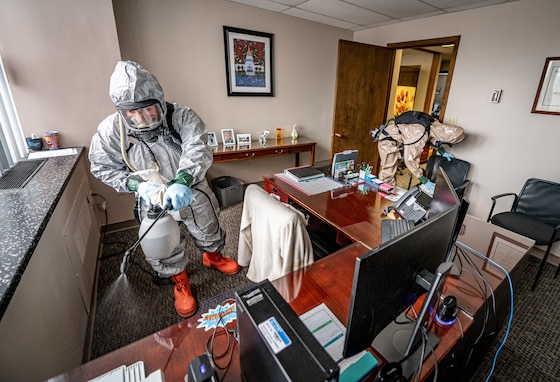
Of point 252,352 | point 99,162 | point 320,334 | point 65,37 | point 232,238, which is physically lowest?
point 232,238

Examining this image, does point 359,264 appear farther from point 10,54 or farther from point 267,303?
point 10,54

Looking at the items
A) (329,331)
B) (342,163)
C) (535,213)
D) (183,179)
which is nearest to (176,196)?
(183,179)

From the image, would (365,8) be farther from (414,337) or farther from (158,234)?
(414,337)

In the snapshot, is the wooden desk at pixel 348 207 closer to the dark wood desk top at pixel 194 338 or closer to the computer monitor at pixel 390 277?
the dark wood desk top at pixel 194 338

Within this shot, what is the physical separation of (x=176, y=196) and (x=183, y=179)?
0.49 feet

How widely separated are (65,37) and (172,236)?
2055 millimetres

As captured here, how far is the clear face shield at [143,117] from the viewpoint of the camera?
135cm

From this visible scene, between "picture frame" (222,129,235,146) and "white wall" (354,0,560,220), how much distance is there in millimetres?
2742

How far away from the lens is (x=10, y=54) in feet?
6.41

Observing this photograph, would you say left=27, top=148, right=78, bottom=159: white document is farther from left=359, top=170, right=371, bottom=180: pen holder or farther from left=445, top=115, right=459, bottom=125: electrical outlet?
left=445, top=115, right=459, bottom=125: electrical outlet

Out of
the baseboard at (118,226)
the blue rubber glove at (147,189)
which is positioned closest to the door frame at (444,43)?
the blue rubber glove at (147,189)

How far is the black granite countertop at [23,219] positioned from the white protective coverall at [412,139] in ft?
8.68

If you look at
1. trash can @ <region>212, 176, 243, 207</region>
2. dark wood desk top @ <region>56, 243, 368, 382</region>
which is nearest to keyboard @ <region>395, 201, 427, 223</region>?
dark wood desk top @ <region>56, 243, 368, 382</region>

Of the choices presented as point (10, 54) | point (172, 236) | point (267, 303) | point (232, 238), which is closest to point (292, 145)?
point (232, 238)
